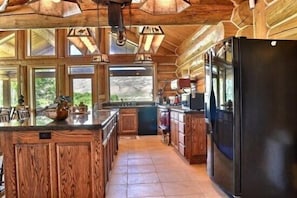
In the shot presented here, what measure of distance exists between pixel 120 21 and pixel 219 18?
2.21 meters

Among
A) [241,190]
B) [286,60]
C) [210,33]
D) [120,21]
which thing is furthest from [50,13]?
[210,33]

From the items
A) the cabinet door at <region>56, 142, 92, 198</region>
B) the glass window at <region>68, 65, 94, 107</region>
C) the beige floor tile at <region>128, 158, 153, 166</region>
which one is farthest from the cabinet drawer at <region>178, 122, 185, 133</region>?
the glass window at <region>68, 65, 94, 107</region>

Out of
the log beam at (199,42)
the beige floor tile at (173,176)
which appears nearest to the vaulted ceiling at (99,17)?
the log beam at (199,42)

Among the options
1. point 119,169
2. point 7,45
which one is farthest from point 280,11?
point 7,45

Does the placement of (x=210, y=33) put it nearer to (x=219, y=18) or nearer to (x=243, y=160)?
(x=219, y=18)

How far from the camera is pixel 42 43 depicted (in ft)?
32.2

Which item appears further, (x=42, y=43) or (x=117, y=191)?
(x=42, y=43)

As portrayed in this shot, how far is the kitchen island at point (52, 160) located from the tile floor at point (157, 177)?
0.58 metres

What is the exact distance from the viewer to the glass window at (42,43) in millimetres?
→ 9688

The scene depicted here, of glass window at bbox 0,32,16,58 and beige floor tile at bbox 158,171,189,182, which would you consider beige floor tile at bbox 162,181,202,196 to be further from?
glass window at bbox 0,32,16,58

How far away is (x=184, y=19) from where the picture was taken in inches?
191

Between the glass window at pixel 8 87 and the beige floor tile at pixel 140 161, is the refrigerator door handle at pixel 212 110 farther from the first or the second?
the glass window at pixel 8 87

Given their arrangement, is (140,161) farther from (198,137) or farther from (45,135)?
(45,135)

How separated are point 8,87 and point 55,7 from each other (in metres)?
7.93
